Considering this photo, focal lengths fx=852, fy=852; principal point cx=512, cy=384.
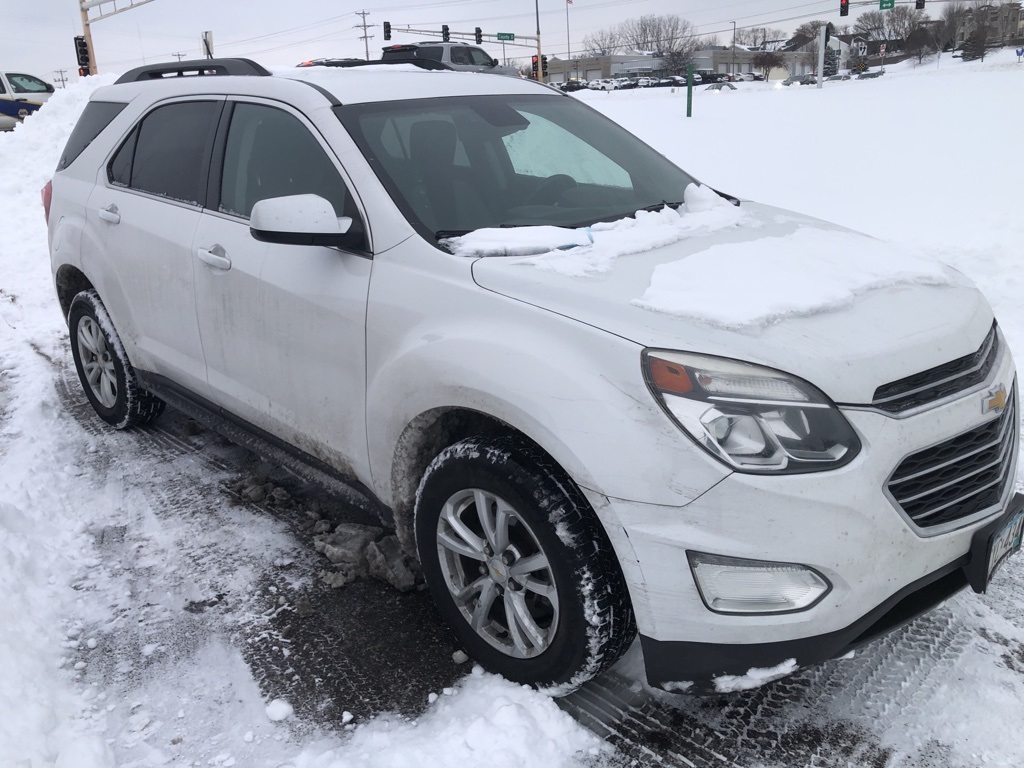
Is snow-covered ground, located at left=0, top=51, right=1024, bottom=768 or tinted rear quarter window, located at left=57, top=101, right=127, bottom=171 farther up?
tinted rear quarter window, located at left=57, top=101, right=127, bottom=171

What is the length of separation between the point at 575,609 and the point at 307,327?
4.68 ft

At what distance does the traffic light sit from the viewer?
30984 mm

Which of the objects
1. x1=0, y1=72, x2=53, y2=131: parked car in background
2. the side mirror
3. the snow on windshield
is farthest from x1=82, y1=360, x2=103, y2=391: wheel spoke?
x1=0, y1=72, x2=53, y2=131: parked car in background

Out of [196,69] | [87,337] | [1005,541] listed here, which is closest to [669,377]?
[1005,541]

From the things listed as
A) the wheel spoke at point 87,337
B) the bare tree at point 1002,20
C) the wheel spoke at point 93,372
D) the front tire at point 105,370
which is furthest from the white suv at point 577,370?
the bare tree at point 1002,20

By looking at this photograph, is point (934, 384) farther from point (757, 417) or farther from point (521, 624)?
point (521, 624)

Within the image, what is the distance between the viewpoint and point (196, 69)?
4219 millimetres

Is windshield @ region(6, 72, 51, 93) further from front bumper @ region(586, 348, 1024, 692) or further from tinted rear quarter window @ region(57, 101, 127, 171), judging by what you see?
front bumper @ region(586, 348, 1024, 692)

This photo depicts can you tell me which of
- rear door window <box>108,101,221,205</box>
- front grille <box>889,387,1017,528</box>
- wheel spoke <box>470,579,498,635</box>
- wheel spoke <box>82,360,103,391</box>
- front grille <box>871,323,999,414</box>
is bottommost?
wheel spoke <box>470,579,498,635</box>

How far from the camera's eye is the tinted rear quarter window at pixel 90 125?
14.8ft

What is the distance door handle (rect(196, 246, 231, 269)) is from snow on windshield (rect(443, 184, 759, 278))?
3.66 ft

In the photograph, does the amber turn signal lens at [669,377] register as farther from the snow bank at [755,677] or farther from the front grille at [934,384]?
the snow bank at [755,677]

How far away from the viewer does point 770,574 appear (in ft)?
6.76

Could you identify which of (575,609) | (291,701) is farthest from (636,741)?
(291,701)
